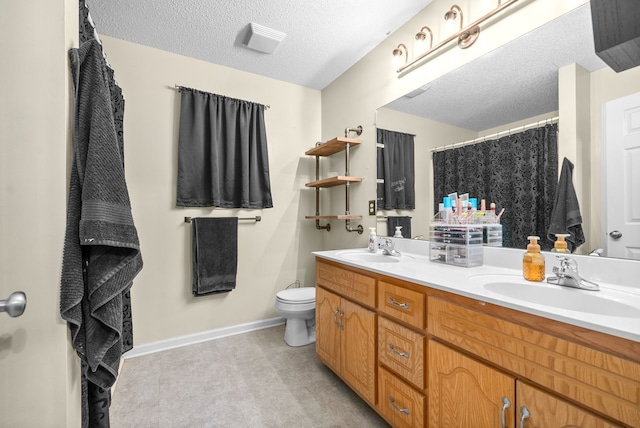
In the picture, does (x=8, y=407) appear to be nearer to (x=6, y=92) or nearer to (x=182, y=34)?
(x=6, y=92)

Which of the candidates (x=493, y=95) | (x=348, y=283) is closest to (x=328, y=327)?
(x=348, y=283)

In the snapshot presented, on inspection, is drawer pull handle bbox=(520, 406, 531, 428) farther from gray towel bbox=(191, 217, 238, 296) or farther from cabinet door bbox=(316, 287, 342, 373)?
gray towel bbox=(191, 217, 238, 296)

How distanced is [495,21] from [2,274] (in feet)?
7.37

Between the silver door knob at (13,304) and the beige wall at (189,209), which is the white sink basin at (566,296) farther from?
the beige wall at (189,209)

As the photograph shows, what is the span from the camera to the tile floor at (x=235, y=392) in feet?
4.93

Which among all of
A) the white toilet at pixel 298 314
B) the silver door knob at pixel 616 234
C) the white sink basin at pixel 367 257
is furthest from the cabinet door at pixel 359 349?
the silver door knob at pixel 616 234

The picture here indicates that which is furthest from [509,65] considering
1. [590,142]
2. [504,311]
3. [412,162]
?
[504,311]

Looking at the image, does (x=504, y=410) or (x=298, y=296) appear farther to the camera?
(x=298, y=296)

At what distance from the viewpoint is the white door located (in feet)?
3.43

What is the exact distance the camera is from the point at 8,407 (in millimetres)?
709

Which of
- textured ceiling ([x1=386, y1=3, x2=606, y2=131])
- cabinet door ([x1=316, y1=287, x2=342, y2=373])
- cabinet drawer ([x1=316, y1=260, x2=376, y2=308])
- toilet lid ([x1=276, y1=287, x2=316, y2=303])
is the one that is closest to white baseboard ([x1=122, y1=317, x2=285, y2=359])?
toilet lid ([x1=276, y1=287, x2=316, y2=303])

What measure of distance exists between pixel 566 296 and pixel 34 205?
5.81 feet

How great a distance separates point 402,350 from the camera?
4.12 ft

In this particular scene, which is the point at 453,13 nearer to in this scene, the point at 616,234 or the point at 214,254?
the point at 616,234
